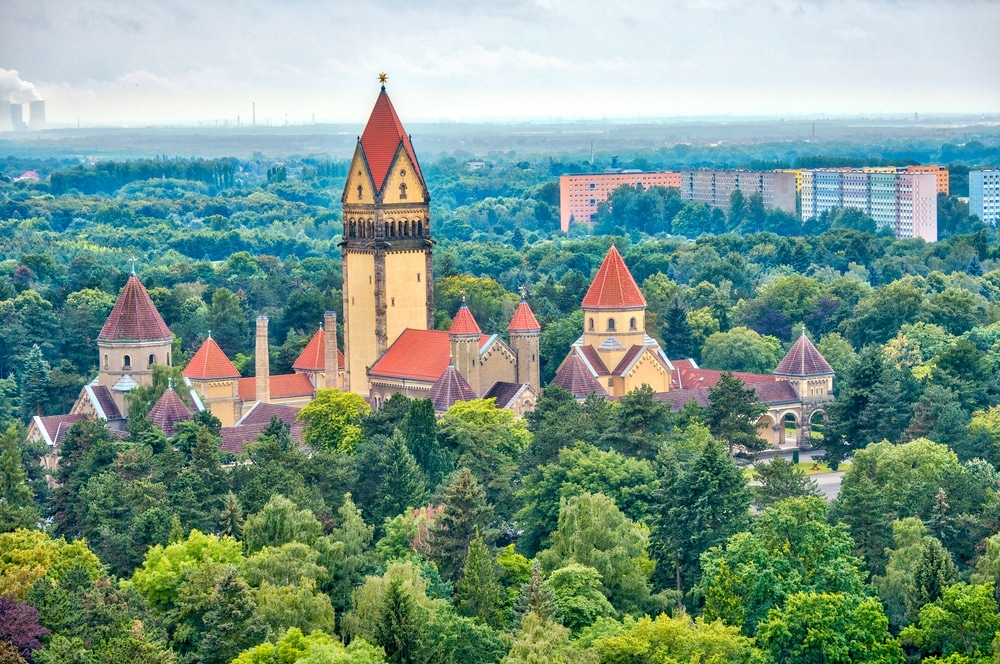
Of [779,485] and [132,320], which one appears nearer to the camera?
[779,485]

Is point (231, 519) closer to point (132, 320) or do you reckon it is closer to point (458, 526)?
point (458, 526)

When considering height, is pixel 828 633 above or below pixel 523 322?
below

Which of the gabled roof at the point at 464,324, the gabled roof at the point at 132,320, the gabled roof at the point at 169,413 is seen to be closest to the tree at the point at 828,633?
the gabled roof at the point at 464,324

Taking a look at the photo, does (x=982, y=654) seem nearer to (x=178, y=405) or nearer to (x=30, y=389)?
(x=178, y=405)

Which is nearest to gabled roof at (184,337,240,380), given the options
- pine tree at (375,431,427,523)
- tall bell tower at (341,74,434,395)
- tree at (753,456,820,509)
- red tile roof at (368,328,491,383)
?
tall bell tower at (341,74,434,395)

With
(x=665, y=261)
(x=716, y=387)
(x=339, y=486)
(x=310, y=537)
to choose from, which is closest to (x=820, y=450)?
(x=716, y=387)

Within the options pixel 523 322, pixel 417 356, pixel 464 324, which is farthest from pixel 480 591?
pixel 417 356

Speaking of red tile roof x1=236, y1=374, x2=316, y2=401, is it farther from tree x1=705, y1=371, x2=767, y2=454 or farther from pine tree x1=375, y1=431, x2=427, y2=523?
pine tree x1=375, y1=431, x2=427, y2=523
